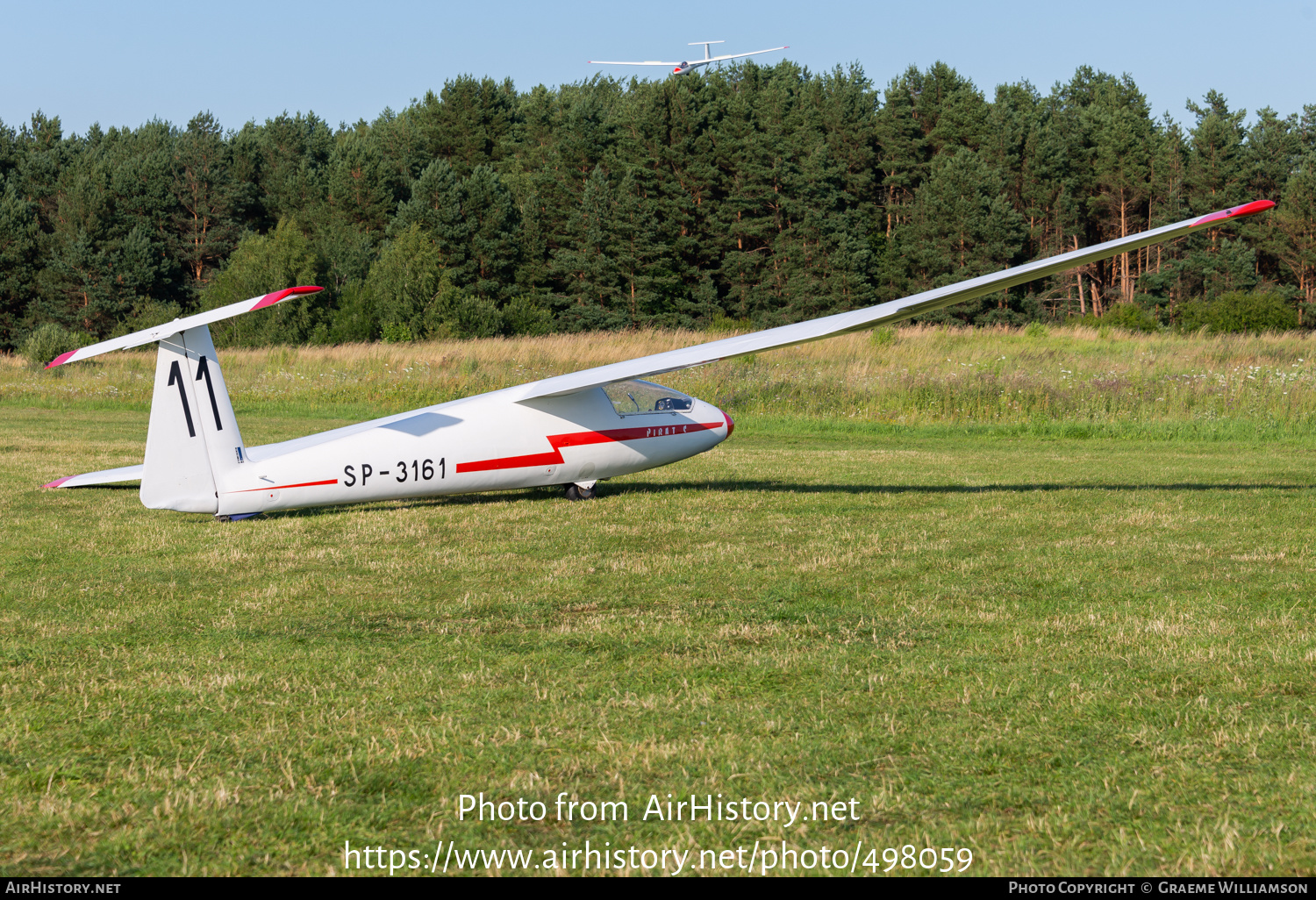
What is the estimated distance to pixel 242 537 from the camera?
968 cm

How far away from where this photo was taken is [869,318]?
36.0 ft

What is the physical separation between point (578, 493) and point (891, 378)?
42.7 feet

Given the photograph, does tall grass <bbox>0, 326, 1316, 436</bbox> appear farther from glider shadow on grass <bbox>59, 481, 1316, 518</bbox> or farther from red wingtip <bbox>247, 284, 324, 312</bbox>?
red wingtip <bbox>247, 284, 324, 312</bbox>

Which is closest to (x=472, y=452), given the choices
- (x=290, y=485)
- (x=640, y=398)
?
(x=290, y=485)

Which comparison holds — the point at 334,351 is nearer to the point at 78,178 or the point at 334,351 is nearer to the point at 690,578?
the point at 690,578

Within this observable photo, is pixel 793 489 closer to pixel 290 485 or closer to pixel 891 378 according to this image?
pixel 290 485

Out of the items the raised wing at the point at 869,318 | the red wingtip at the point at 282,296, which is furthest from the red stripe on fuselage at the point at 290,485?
the raised wing at the point at 869,318

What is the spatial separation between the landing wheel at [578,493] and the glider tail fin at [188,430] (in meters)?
3.75

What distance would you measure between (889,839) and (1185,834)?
96 cm

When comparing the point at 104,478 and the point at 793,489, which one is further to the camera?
the point at 793,489

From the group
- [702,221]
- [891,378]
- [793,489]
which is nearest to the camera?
[793,489]

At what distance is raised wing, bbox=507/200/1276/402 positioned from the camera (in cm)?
1010

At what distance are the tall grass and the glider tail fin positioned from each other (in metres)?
14.4
